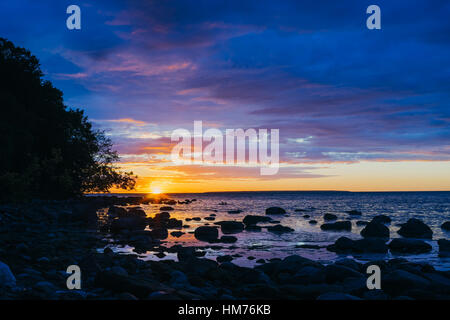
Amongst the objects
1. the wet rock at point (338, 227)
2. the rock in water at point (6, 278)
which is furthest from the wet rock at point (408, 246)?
the rock in water at point (6, 278)

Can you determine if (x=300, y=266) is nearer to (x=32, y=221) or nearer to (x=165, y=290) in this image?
(x=165, y=290)

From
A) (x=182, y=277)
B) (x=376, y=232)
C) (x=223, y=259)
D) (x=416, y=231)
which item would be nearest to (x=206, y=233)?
(x=223, y=259)

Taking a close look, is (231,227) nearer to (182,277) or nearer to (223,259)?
(223,259)

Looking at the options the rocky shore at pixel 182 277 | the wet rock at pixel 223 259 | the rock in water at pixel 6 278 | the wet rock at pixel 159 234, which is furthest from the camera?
the wet rock at pixel 159 234

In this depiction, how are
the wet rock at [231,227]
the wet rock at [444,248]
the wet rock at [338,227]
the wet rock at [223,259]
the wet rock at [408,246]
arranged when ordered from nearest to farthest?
1. the wet rock at [223,259]
2. the wet rock at [444,248]
3. the wet rock at [408,246]
4. the wet rock at [231,227]
5. the wet rock at [338,227]

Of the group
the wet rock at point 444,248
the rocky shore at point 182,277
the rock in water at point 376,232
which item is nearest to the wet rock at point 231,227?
the rock in water at point 376,232

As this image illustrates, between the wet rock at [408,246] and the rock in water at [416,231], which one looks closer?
the wet rock at [408,246]

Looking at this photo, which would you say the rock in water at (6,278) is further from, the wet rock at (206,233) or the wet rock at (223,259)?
the wet rock at (206,233)

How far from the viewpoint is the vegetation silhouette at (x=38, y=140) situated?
28027 millimetres

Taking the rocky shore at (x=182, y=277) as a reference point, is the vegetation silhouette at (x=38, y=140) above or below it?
above

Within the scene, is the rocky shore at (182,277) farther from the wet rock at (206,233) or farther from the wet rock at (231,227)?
the wet rock at (231,227)

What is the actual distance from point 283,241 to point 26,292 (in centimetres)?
1730

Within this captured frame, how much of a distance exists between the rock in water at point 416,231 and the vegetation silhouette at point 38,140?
31.0 meters

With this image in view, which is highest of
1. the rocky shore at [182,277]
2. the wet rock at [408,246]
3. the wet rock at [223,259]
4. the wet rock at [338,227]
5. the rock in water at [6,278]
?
the rock in water at [6,278]
